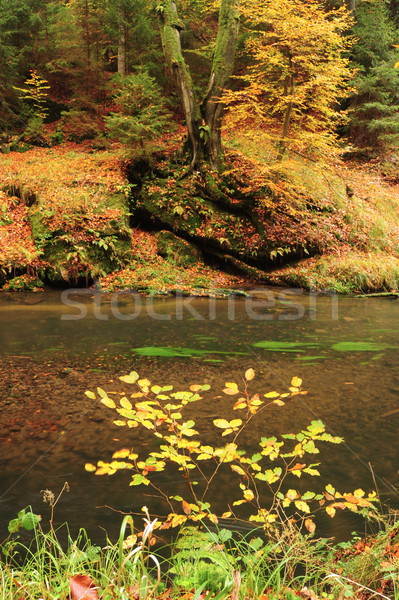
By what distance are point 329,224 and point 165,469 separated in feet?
34.1

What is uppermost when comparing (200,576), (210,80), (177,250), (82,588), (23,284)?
(210,80)

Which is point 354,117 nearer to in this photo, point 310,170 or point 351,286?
point 310,170

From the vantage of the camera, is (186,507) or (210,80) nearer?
(186,507)

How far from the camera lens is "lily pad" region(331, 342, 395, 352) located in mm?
5746

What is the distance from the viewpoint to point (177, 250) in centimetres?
1102

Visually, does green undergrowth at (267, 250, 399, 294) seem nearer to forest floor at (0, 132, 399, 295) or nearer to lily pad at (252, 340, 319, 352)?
forest floor at (0, 132, 399, 295)

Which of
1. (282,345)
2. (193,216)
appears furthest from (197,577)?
(193,216)

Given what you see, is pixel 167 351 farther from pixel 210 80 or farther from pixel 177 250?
pixel 210 80

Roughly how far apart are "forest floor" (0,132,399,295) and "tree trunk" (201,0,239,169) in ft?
4.16

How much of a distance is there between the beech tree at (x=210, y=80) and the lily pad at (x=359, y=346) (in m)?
7.63

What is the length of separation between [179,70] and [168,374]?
1014cm

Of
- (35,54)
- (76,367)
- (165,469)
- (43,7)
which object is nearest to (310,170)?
(76,367)

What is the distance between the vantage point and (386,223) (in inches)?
508

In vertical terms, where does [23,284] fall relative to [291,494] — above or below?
above
